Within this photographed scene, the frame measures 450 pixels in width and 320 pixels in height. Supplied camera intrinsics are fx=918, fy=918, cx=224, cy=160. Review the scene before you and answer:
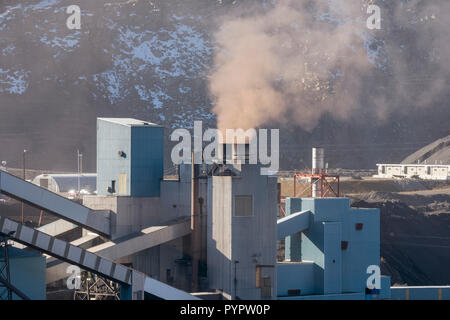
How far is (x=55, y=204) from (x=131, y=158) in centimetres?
580

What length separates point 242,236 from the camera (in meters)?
43.3

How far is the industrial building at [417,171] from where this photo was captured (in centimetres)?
12825

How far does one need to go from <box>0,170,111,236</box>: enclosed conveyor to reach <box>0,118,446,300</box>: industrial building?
0.05 meters

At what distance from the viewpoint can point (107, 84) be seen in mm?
172375

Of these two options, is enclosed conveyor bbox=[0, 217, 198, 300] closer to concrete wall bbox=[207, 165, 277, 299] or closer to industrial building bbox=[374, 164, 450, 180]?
concrete wall bbox=[207, 165, 277, 299]

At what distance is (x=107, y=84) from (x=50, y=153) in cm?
3075

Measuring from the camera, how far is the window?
143ft

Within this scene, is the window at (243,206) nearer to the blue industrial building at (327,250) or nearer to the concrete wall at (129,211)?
the blue industrial building at (327,250)

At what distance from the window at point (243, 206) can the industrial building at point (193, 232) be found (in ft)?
0.16

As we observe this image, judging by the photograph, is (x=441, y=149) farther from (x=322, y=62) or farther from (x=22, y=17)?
(x=22, y=17)

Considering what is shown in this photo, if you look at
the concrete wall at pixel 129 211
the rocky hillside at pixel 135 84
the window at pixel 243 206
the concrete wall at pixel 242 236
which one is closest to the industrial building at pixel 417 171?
the rocky hillside at pixel 135 84

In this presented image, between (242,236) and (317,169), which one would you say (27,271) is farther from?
(317,169)
